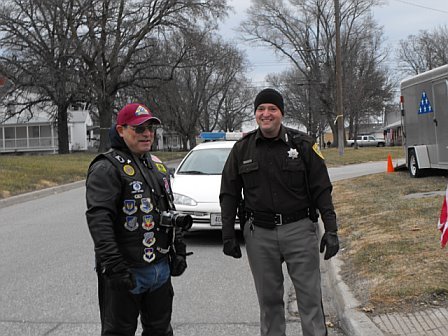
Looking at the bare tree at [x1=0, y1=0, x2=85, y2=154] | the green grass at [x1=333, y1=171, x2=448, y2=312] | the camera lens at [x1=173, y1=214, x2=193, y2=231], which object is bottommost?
the green grass at [x1=333, y1=171, x2=448, y2=312]

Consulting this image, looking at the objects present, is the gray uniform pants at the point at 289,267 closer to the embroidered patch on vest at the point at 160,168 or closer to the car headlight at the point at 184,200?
the embroidered patch on vest at the point at 160,168

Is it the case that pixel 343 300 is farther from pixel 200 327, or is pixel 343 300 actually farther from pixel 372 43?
pixel 372 43

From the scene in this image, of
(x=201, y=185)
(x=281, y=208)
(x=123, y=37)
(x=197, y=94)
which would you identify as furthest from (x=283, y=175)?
(x=197, y=94)

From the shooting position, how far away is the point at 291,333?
15.3 feet

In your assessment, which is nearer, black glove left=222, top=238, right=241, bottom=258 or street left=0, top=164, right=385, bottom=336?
black glove left=222, top=238, right=241, bottom=258

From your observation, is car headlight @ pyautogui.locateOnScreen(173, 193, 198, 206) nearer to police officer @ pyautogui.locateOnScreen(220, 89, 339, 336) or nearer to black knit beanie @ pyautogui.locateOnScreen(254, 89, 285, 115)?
police officer @ pyautogui.locateOnScreen(220, 89, 339, 336)

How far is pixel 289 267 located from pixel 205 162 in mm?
6043

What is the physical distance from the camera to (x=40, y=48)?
35.4m

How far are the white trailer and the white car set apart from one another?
601 cm

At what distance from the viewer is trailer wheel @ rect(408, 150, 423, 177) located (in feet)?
49.6

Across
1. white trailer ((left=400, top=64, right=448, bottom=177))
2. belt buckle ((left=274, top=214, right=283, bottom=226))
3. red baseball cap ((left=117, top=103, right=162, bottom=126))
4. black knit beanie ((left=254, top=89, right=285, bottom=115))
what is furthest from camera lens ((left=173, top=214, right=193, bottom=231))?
white trailer ((left=400, top=64, right=448, bottom=177))

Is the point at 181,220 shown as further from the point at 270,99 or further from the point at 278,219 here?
the point at 270,99

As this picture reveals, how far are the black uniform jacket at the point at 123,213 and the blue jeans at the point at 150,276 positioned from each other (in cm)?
5

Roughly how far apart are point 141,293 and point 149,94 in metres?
36.6
